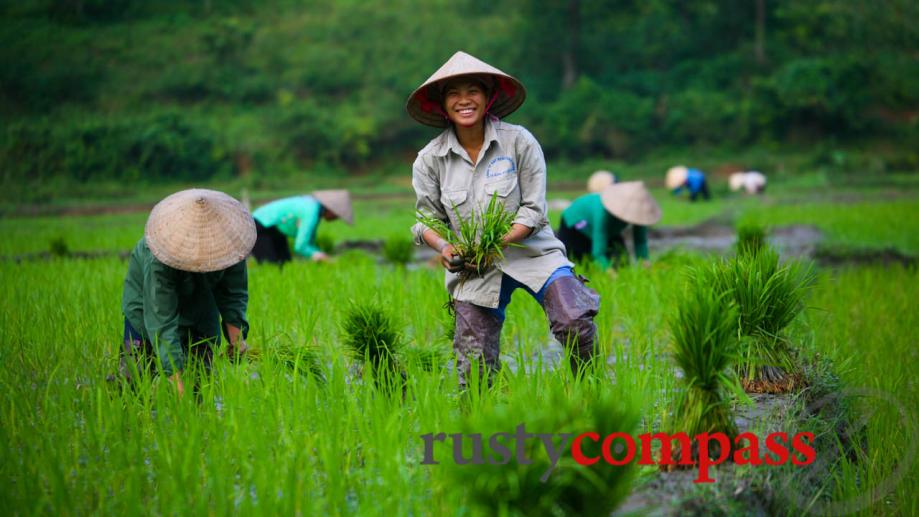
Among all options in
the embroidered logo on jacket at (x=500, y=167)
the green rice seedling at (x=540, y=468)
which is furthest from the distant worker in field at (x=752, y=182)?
the green rice seedling at (x=540, y=468)

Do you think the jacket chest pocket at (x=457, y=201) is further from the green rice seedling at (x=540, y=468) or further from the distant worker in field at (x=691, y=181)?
the distant worker in field at (x=691, y=181)

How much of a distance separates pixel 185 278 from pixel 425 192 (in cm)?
82

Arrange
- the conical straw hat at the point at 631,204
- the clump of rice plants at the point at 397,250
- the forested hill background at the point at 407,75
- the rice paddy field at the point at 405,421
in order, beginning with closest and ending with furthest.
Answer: the rice paddy field at the point at 405,421 → the conical straw hat at the point at 631,204 → the clump of rice plants at the point at 397,250 → the forested hill background at the point at 407,75

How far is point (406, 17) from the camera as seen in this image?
26.6 m

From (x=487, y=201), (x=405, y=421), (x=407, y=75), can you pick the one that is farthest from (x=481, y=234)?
(x=407, y=75)

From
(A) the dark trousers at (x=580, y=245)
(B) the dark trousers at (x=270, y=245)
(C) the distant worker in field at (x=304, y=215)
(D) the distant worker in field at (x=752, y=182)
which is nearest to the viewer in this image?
(A) the dark trousers at (x=580, y=245)

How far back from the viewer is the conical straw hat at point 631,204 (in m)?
5.05

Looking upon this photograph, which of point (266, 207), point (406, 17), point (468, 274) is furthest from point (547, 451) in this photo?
point (406, 17)

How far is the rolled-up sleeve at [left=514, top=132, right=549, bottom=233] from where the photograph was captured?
9.61 feet

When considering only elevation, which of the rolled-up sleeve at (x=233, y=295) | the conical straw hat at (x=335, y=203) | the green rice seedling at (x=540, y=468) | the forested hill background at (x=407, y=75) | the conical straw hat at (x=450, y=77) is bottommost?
the green rice seedling at (x=540, y=468)

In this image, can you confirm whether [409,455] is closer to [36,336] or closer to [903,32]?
[36,336]

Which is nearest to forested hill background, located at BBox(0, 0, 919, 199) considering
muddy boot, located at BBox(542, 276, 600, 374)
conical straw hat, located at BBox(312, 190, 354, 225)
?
conical straw hat, located at BBox(312, 190, 354, 225)

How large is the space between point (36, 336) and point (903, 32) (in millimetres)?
23605

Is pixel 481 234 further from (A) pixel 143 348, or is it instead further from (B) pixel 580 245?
(B) pixel 580 245
